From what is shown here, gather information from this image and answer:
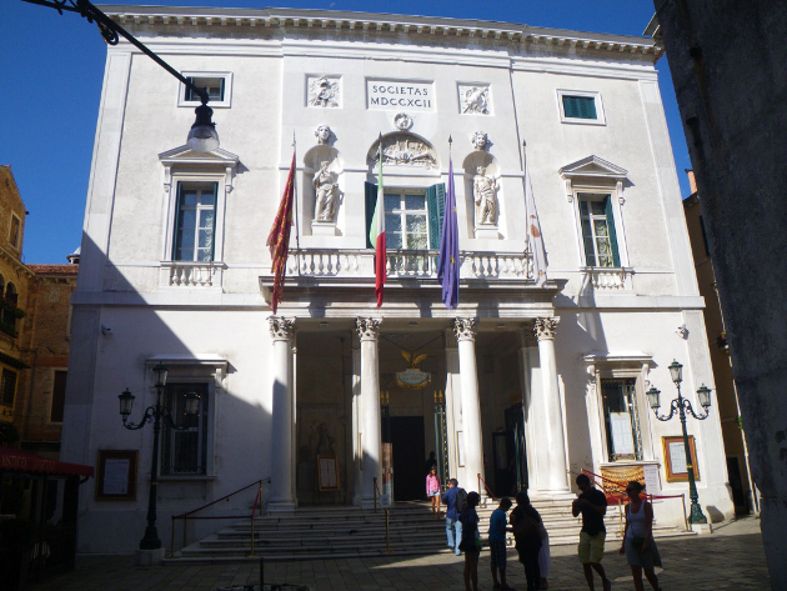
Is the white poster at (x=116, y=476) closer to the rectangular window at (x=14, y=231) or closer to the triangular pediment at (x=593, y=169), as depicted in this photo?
the triangular pediment at (x=593, y=169)

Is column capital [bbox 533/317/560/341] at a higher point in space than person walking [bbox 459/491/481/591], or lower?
higher

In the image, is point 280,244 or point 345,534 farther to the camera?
point 280,244

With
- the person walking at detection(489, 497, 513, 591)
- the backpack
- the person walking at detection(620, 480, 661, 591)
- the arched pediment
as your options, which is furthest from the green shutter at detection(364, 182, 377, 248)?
the person walking at detection(620, 480, 661, 591)

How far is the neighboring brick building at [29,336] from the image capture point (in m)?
28.7

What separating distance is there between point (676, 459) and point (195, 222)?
49.5 ft

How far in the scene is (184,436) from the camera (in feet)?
57.0

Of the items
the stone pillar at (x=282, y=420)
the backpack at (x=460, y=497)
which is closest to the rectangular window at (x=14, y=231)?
the stone pillar at (x=282, y=420)

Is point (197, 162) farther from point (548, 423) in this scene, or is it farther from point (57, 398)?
point (57, 398)

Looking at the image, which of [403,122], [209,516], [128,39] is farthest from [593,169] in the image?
[128,39]

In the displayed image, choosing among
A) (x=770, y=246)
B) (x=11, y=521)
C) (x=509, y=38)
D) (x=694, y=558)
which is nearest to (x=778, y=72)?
(x=770, y=246)

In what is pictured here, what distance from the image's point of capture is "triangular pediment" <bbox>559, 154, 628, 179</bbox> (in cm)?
2073

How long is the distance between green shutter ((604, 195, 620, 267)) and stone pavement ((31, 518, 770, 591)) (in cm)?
870

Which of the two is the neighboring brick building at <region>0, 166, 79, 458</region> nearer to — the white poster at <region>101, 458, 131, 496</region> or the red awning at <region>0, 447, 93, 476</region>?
the white poster at <region>101, 458, 131, 496</region>

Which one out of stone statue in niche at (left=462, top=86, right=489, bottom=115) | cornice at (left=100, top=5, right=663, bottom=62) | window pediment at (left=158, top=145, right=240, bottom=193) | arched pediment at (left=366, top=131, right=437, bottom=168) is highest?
cornice at (left=100, top=5, right=663, bottom=62)
